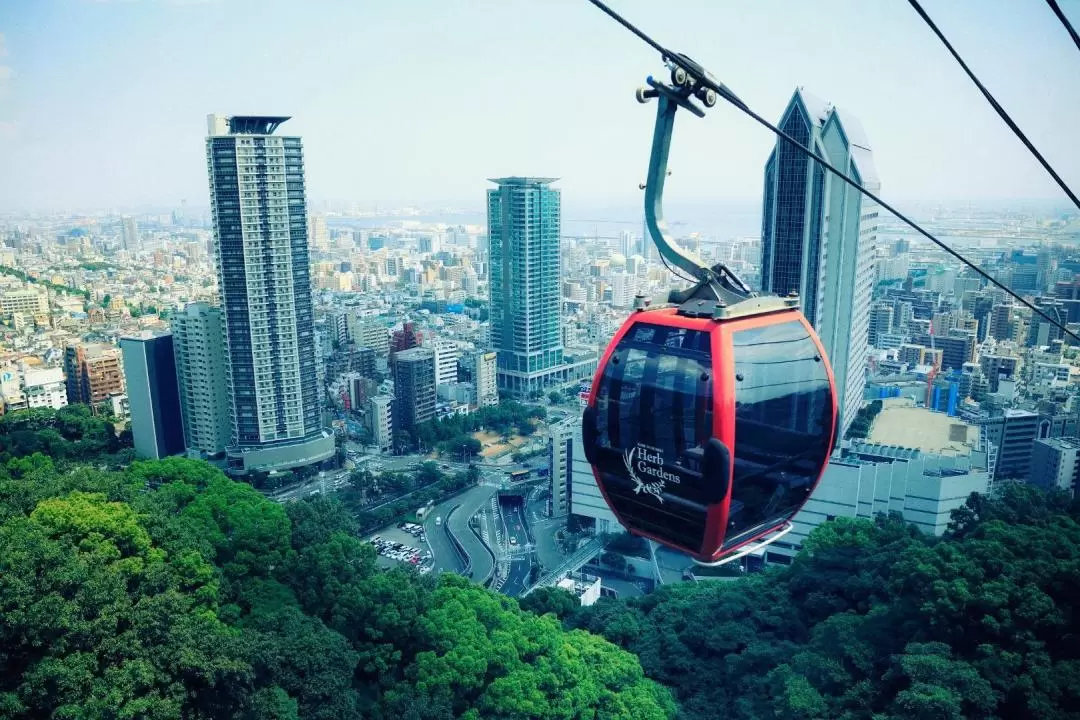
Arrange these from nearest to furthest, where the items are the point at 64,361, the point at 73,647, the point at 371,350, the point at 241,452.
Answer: the point at 73,647 → the point at 241,452 → the point at 64,361 → the point at 371,350

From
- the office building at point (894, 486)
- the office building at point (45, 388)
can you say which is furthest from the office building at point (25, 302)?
the office building at point (894, 486)

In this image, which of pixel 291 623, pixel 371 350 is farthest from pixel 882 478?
pixel 371 350

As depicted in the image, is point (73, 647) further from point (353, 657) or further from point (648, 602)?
point (648, 602)

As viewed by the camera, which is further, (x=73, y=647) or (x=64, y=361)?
(x=64, y=361)

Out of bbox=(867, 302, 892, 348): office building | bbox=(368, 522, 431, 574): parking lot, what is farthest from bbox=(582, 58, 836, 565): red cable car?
bbox=(867, 302, 892, 348): office building

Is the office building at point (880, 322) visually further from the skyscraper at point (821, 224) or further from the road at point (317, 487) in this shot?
the road at point (317, 487)

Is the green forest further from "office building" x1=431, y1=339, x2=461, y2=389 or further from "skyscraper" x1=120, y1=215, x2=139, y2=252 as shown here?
"skyscraper" x1=120, y1=215, x2=139, y2=252
